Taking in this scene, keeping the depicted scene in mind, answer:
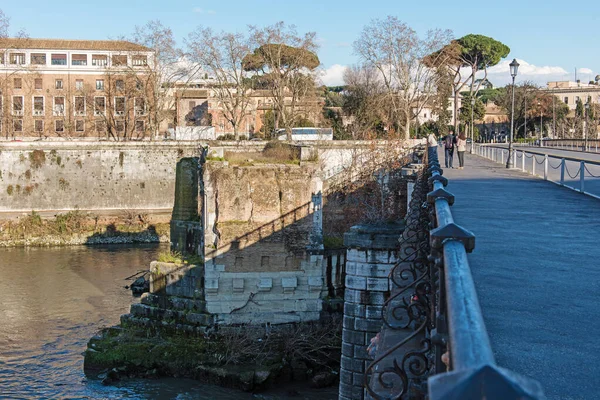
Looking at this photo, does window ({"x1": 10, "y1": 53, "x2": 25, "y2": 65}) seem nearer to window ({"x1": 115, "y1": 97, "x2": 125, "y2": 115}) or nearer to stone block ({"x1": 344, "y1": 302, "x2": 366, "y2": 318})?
window ({"x1": 115, "y1": 97, "x2": 125, "y2": 115})

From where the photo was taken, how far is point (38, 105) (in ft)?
184

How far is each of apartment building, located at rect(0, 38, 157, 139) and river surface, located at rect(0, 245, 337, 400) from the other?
63.2 ft

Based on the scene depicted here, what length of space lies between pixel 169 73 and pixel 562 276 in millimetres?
45453

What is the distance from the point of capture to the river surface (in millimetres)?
15795

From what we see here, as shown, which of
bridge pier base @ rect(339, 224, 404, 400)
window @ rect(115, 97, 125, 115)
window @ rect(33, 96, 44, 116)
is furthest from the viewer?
window @ rect(33, 96, 44, 116)

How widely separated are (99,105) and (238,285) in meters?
39.3

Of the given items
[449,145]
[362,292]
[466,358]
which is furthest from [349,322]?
[449,145]

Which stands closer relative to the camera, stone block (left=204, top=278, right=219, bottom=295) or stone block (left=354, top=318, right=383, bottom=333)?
stone block (left=354, top=318, right=383, bottom=333)

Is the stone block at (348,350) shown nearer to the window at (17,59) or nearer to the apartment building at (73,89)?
the apartment building at (73,89)

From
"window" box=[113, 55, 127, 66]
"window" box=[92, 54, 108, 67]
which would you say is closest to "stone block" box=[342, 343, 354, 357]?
"window" box=[113, 55, 127, 66]

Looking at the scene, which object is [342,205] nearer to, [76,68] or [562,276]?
[562,276]

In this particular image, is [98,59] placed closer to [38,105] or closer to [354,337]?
[38,105]

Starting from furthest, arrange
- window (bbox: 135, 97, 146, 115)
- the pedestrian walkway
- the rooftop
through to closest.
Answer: the rooftop, window (bbox: 135, 97, 146, 115), the pedestrian walkway

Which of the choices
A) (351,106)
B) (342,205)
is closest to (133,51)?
(351,106)
